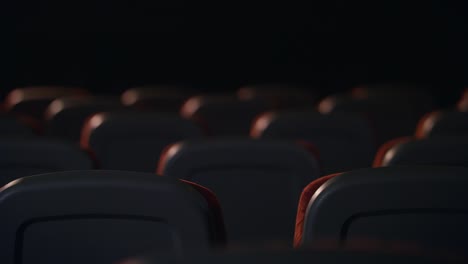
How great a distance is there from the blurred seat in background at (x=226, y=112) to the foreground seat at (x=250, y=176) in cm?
164

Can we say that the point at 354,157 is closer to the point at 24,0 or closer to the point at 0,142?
the point at 0,142

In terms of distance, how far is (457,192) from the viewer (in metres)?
1.57

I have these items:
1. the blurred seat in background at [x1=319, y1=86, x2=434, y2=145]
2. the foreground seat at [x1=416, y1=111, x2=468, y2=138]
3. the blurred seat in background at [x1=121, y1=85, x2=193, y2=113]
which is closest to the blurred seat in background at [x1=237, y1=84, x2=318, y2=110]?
the blurred seat in background at [x1=121, y1=85, x2=193, y2=113]

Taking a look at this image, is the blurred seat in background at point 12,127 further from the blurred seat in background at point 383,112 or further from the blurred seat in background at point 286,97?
the blurred seat in background at point 286,97

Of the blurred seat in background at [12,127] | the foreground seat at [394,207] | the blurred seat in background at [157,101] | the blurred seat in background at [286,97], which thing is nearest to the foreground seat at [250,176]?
the foreground seat at [394,207]

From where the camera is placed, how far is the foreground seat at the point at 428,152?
7.36 feet

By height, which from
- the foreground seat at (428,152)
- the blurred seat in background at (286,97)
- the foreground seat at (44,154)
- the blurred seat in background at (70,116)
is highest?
the foreground seat at (44,154)

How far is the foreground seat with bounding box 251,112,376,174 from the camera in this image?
124 inches

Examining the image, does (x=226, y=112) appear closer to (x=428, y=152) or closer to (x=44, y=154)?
(x=44, y=154)

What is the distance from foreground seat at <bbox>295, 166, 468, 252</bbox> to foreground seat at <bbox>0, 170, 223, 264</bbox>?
220 millimetres

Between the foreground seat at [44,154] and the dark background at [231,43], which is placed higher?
the foreground seat at [44,154]

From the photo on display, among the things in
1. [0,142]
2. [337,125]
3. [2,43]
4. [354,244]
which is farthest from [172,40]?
[354,244]

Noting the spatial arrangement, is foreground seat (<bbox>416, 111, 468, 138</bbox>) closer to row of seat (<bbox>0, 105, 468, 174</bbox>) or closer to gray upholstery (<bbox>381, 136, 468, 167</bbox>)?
row of seat (<bbox>0, 105, 468, 174</bbox>)

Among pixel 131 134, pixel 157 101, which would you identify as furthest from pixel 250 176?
pixel 157 101
